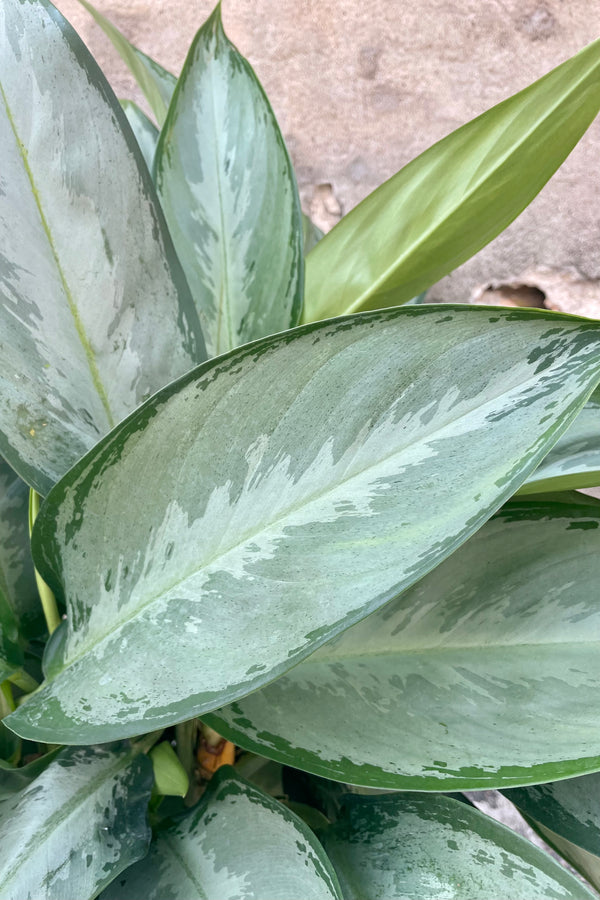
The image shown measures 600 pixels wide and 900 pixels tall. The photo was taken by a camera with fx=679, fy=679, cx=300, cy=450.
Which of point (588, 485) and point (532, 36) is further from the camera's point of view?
point (532, 36)

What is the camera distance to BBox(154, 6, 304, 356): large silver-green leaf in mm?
355

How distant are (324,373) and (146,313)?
89mm

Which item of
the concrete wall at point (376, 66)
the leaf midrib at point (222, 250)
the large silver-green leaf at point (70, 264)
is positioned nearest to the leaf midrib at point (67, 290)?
the large silver-green leaf at point (70, 264)

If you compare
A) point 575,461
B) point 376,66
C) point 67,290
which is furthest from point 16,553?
point 376,66

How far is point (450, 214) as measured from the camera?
0.31 meters

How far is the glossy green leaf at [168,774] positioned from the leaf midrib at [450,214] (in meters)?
0.24

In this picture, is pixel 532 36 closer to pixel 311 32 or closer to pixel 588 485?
pixel 311 32

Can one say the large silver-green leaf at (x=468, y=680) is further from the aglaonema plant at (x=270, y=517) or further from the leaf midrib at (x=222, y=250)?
the leaf midrib at (x=222, y=250)

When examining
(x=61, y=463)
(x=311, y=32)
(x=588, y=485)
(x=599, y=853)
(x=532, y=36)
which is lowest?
(x=599, y=853)

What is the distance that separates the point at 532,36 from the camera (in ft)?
2.94

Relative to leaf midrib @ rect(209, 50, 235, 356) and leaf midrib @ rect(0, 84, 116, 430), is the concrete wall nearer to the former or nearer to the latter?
leaf midrib @ rect(209, 50, 235, 356)

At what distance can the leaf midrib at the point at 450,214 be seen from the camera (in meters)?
0.27

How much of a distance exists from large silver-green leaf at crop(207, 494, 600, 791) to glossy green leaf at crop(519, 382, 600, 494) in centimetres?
2

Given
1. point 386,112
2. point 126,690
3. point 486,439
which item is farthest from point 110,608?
point 386,112
